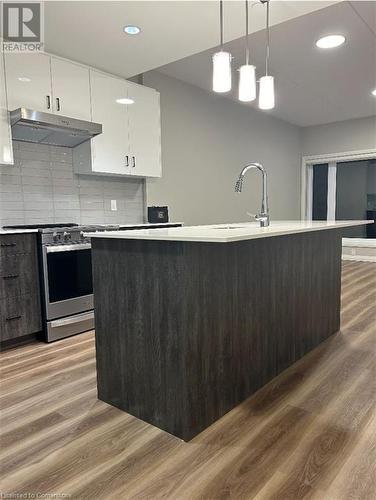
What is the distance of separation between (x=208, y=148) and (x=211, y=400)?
400 cm

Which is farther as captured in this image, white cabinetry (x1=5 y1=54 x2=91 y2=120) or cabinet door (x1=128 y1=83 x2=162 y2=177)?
cabinet door (x1=128 y1=83 x2=162 y2=177)

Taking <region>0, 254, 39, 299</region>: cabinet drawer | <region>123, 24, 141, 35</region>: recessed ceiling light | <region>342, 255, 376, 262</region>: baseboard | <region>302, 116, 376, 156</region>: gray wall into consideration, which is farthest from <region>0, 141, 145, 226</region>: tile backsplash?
<region>342, 255, 376, 262</region>: baseboard

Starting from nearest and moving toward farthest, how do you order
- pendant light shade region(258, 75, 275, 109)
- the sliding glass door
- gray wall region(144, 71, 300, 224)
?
pendant light shade region(258, 75, 275, 109)
gray wall region(144, 71, 300, 224)
the sliding glass door

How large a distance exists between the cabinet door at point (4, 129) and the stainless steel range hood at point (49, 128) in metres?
0.05

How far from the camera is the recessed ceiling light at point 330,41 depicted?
3.51 m

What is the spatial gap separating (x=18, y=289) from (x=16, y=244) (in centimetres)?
35

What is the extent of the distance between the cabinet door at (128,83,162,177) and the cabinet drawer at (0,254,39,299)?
1550 millimetres

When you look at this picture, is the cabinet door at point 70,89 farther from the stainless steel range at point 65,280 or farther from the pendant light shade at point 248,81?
the pendant light shade at point 248,81

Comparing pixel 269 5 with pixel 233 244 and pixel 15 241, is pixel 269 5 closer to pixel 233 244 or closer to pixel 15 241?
pixel 233 244

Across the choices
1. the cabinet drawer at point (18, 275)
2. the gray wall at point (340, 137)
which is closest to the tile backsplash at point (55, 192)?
the cabinet drawer at point (18, 275)

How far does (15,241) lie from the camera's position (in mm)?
2736

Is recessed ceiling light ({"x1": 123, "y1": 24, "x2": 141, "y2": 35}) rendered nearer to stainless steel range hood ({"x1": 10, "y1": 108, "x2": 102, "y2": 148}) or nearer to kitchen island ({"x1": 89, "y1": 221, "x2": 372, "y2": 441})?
stainless steel range hood ({"x1": 10, "y1": 108, "x2": 102, "y2": 148})

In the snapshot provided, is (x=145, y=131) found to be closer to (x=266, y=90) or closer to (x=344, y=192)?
(x=266, y=90)

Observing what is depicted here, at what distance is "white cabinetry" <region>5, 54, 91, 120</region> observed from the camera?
2906 millimetres
